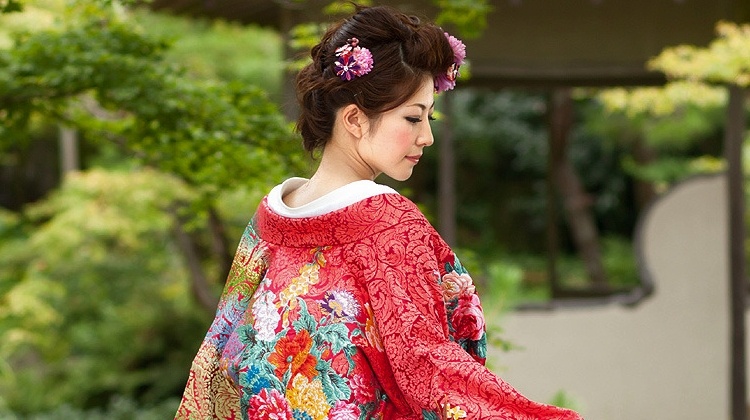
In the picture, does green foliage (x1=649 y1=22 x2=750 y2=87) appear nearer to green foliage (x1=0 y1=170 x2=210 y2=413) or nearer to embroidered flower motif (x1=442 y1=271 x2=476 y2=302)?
green foliage (x1=0 y1=170 x2=210 y2=413)

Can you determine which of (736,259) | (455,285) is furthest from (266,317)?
(736,259)

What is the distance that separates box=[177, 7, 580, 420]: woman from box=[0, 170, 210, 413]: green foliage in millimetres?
5351

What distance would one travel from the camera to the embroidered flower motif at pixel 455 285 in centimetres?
170

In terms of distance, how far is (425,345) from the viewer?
1578mm

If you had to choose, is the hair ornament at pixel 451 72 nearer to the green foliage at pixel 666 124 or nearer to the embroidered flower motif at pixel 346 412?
the embroidered flower motif at pixel 346 412

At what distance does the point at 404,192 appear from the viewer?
3432 millimetres

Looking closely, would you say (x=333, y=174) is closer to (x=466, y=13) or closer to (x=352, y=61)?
(x=352, y=61)

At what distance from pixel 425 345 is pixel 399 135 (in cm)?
34

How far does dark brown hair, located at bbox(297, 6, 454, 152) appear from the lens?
168cm

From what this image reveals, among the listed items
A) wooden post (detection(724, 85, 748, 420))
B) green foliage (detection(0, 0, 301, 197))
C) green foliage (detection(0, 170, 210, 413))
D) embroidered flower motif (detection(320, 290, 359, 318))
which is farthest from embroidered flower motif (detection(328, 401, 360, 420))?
green foliage (detection(0, 170, 210, 413))

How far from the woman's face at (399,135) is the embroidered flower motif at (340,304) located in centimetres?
22

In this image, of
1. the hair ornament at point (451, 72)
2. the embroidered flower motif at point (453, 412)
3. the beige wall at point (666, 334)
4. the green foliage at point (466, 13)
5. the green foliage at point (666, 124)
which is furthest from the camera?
the green foliage at point (666, 124)

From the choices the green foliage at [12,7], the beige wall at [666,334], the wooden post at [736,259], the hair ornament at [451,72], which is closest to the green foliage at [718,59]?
the wooden post at [736,259]

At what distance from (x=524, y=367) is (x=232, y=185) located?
3.16 metres
